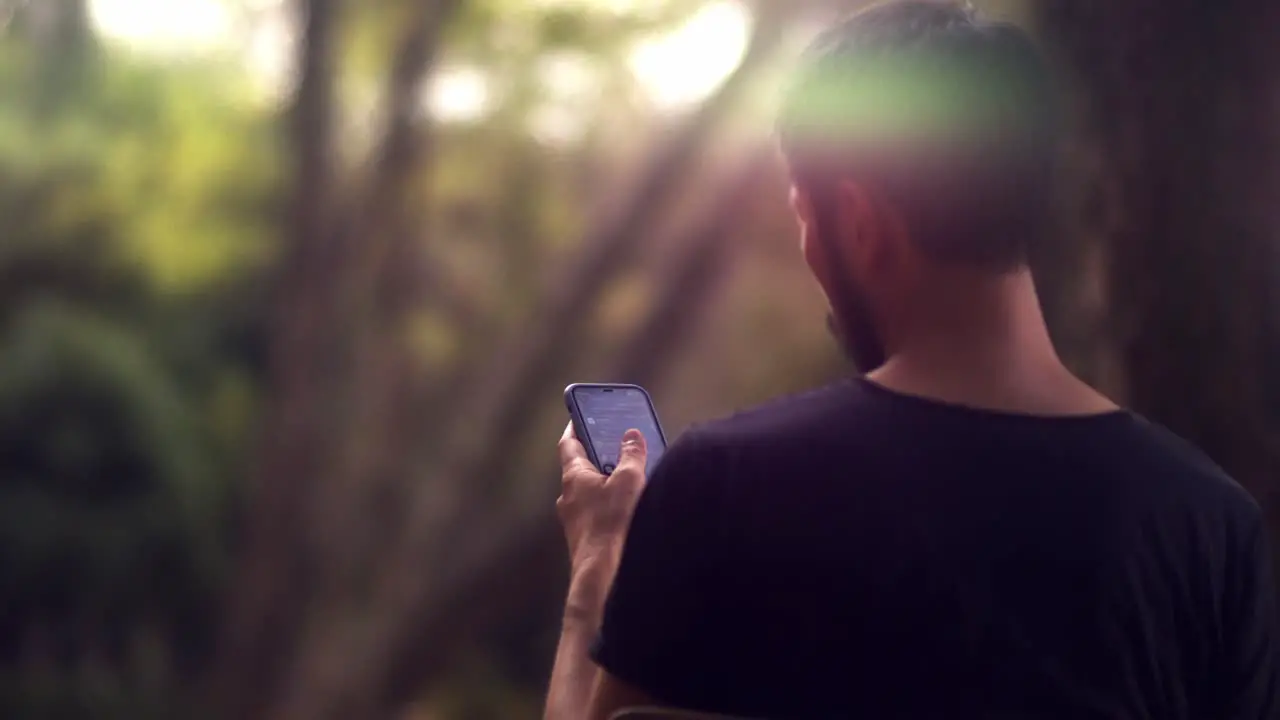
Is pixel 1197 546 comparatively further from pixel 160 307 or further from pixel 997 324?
pixel 160 307

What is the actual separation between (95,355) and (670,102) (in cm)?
209

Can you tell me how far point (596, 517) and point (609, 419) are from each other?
12 cm

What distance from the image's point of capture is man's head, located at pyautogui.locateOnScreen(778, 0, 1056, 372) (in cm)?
62

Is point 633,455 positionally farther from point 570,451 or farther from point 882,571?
point 882,571

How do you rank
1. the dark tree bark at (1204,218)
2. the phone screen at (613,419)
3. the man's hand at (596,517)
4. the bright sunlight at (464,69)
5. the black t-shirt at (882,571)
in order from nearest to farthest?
the black t-shirt at (882,571) < the man's hand at (596,517) < the phone screen at (613,419) < the dark tree bark at (1204,218) < the bright sunlight at (464,69)

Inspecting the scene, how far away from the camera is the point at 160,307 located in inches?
184

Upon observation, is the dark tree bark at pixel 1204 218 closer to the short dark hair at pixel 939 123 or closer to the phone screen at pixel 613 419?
the phone screen at pixel 613 419

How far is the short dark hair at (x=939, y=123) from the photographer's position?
62 cm

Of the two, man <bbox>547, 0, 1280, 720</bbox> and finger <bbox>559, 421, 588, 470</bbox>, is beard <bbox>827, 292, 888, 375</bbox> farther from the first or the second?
finger <bbox>559, 421, 588, 470</bbox>

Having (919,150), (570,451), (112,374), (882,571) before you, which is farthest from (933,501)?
(112,374)

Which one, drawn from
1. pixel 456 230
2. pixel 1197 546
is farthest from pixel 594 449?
pixel 456 230

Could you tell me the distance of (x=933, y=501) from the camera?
1.90 ft

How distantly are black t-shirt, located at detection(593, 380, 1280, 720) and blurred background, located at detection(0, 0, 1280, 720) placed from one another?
82cm

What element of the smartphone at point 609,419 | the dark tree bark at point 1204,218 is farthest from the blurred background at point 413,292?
the smartphone at point 609,419
